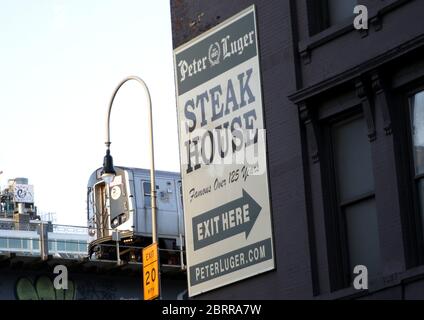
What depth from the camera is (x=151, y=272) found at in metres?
28.6

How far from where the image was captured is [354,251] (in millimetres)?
19422

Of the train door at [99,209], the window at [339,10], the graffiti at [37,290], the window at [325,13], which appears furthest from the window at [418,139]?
the graffiti at [37,290]

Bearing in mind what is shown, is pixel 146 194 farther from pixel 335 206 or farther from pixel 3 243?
pixel 3 243

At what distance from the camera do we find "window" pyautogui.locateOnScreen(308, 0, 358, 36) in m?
20.3

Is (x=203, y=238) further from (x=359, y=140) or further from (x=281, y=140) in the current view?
(x=359, y=140)

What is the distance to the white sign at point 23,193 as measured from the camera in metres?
136

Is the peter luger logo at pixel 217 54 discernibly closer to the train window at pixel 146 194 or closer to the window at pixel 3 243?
the train window at pixel 146 194

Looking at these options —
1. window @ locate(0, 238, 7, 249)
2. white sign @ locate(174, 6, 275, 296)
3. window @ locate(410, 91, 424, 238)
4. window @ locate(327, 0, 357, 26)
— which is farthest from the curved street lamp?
window @ locate(0, 238, 7, 249)

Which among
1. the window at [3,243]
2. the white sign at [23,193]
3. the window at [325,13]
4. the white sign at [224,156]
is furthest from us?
the white sign at [23,193]

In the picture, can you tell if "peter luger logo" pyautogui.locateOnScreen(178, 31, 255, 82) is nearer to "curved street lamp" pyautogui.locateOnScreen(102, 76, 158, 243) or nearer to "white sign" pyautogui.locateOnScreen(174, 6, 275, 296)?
"white sign" pyautogui.locateOnScreen(174, 6, 275, 296)

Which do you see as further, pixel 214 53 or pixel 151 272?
pixel 151 272

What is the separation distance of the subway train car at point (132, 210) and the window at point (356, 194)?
33972 mm

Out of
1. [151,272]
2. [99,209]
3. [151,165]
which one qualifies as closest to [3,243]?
[99,209]

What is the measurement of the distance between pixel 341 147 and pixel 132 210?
35.0 metres
